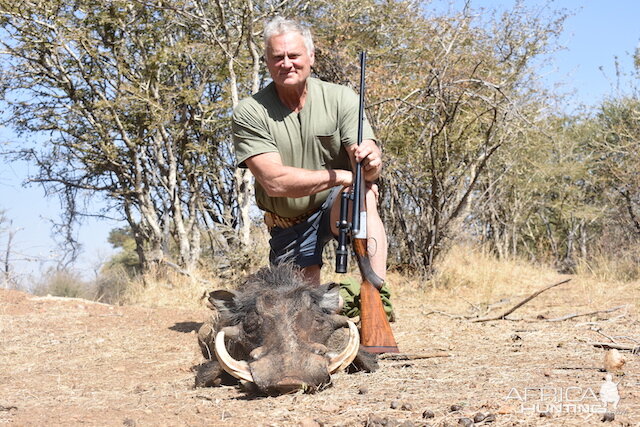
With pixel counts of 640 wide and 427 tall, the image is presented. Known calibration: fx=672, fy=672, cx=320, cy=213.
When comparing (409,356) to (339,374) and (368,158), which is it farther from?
(368,158)

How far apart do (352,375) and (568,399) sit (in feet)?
3.77

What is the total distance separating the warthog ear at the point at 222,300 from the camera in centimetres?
370

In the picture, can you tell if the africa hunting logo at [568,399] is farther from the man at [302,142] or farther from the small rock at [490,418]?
the man at [302,142]

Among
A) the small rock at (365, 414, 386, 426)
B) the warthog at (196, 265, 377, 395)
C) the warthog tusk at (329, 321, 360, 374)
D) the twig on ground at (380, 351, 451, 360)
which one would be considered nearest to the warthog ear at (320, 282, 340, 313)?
the warthog at (196, 265, 377, 395)

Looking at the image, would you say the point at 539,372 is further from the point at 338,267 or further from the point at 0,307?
the point at 0,307

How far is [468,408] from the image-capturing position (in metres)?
2.59

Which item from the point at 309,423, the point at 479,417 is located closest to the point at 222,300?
the point at 309,423

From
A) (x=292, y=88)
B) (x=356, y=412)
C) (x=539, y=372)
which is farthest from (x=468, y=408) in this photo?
(x=292, y=88)

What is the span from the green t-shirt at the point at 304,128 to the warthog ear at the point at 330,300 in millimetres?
887

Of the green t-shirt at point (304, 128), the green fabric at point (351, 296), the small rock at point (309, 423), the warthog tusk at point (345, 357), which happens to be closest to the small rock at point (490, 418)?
the small rock at point (309, 423)

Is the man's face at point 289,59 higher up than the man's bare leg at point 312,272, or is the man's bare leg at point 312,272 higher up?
the man's face at point 289,59

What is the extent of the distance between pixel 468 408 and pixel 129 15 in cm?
1059

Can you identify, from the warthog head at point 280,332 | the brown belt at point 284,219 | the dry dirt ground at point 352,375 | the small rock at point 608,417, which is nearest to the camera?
the small rock at point 608,417

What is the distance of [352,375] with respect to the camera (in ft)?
11.4
